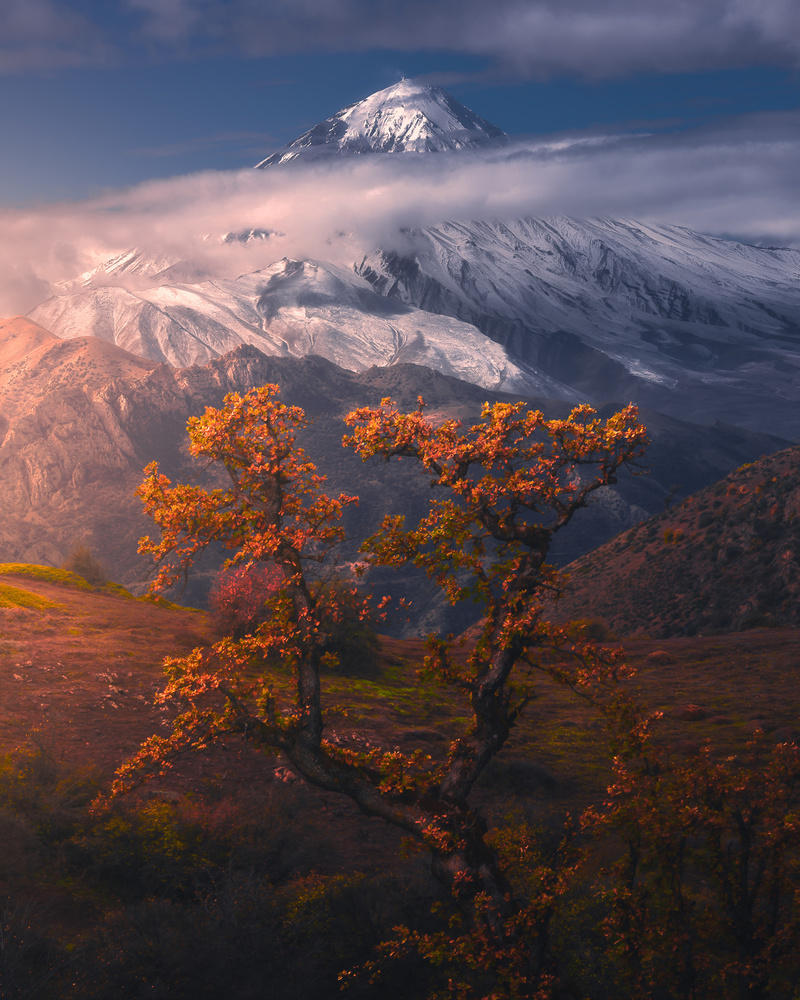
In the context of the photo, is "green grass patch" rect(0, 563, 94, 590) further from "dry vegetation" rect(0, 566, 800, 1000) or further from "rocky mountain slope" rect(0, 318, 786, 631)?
"rocky mountain slope" rect(0, 318, 786, 631)

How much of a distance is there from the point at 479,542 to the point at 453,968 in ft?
17.1

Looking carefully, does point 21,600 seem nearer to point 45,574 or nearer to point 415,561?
point 45,574

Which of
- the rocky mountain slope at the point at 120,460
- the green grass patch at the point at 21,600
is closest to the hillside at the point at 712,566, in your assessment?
the green grass patch at the point at 21,600

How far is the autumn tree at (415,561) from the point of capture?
25.0 feet

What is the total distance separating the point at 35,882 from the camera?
8508mm

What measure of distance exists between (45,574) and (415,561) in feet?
98.4

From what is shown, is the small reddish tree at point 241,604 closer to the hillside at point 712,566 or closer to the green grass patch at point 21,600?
the green grass patch at point 21,600

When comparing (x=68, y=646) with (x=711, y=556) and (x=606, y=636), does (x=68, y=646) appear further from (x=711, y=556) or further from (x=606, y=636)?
(x=711, y=556)

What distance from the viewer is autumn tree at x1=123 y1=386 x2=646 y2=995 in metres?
7.62

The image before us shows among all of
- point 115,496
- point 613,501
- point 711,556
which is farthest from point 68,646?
point 613,501

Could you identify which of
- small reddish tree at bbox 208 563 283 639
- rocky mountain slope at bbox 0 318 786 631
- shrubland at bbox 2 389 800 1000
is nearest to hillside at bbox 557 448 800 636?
small reddish tree at bbox 208 563 283 639

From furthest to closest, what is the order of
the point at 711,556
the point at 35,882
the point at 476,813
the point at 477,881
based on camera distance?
the point at 711,556
the point at 35,882
the point at 476,813
the point at 477,881

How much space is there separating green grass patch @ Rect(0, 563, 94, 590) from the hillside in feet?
122

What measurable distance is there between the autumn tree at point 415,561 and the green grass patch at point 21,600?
58.5ft
